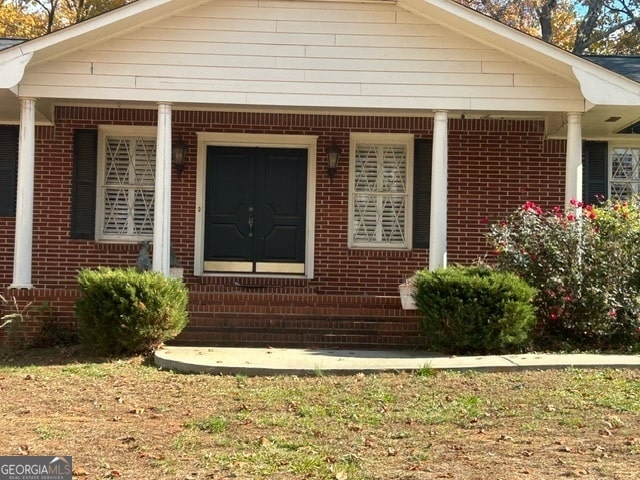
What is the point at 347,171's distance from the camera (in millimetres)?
11547

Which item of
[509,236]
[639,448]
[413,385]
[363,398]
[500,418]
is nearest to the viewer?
[639,448]

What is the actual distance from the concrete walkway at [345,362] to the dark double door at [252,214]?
10.5 feet

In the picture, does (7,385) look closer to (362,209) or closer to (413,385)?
(413,385)

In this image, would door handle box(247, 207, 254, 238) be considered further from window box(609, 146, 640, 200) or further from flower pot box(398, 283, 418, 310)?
window box(609, 146, 640, 200)

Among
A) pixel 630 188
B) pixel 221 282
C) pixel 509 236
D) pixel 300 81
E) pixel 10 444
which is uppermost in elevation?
pixel 300 81

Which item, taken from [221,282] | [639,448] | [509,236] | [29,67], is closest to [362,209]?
[221,282]

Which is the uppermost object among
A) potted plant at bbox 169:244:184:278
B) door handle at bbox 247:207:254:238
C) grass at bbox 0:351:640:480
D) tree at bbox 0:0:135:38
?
tree at bbox 0:0:135:38

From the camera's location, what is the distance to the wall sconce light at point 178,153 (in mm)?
11281

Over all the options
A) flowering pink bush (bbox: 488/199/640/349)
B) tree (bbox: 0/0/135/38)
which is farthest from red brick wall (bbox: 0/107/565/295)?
tree (bbox: 0/0/135/38)

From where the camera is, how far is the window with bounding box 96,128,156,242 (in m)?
11.5

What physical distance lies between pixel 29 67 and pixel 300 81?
323 cm

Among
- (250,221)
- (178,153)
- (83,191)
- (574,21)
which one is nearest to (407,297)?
(250,221)

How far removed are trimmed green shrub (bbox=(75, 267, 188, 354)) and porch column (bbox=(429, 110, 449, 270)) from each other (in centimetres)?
322

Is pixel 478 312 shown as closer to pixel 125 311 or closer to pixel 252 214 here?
pixel 125 311
